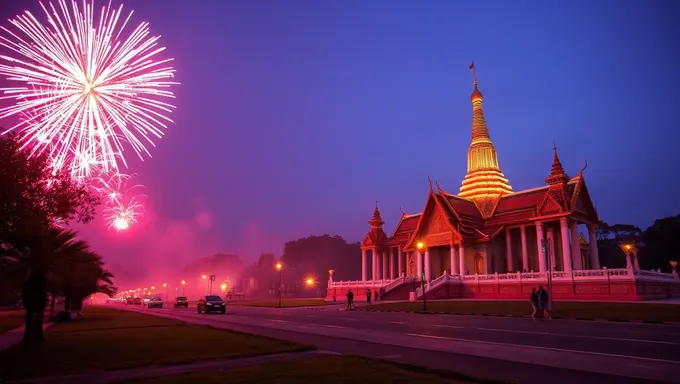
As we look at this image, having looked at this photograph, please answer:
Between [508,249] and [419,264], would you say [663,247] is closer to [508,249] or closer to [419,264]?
[508,249]

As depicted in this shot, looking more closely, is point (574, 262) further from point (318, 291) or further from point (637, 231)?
point (318, 291)

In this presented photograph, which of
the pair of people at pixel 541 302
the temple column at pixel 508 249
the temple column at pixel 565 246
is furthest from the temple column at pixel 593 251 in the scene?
the pair of people at pixel 541 302

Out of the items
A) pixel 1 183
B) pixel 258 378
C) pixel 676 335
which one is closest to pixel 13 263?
pixel 1 183

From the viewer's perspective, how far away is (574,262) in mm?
45875

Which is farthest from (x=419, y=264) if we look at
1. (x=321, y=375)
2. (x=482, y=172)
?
(x=321, y=375)

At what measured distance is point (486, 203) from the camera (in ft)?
194

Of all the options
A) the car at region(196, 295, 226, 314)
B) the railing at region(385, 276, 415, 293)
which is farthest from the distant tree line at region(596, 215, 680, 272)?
the car at region(196, 295, 226, 314)

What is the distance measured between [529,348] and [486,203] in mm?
48274

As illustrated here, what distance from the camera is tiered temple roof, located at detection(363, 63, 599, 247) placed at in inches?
1852

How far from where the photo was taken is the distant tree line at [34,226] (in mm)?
14766

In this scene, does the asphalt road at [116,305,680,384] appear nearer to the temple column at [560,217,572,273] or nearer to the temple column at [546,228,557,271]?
the temple column at [546,228,557,271]

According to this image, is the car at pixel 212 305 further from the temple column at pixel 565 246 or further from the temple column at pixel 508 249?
the temple column at pixel 508 249

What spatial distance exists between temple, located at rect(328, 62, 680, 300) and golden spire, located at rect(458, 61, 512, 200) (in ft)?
0.44

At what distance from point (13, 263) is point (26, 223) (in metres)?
3.23
